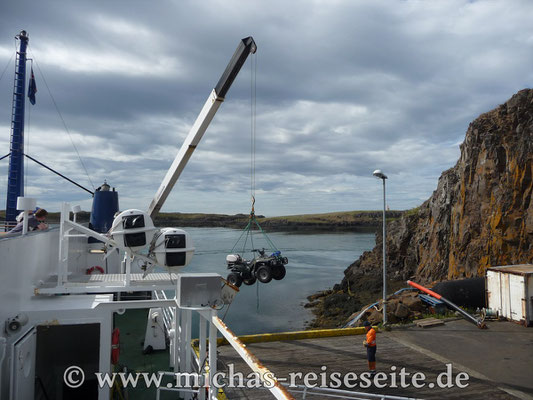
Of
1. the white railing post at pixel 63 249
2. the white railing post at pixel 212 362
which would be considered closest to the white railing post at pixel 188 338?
the white railing post at pixel 63 249

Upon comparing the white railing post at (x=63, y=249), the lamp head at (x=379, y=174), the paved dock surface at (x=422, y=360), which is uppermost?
the lamp head at (x=379, y=174)

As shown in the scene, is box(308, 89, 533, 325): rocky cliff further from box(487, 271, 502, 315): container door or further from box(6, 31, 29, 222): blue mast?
→ box(6, 31, 29, 222): blue mast

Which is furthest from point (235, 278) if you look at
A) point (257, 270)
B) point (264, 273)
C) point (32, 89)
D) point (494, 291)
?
point (32, 89)

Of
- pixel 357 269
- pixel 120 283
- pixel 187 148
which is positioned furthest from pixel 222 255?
pixel 120 283

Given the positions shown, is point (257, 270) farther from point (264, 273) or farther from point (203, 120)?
point (203, 120)

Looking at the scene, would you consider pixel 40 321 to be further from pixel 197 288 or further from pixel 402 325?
pixel 402 325

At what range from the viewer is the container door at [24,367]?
5773 millimetres

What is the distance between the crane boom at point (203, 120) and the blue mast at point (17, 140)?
19.0 feet

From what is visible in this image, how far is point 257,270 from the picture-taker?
1357 cm

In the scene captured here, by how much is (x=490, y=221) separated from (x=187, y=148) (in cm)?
1961

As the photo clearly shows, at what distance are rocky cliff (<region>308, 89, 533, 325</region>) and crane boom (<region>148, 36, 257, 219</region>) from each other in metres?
18.9

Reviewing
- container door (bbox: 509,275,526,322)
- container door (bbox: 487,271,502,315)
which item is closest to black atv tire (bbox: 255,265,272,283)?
container door (bbox: 487,271,502,315)

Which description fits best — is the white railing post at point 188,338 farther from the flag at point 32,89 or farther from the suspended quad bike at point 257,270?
the flag at point 32,89

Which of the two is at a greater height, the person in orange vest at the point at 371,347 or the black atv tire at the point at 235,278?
the black atv tire at the point at 235,278
